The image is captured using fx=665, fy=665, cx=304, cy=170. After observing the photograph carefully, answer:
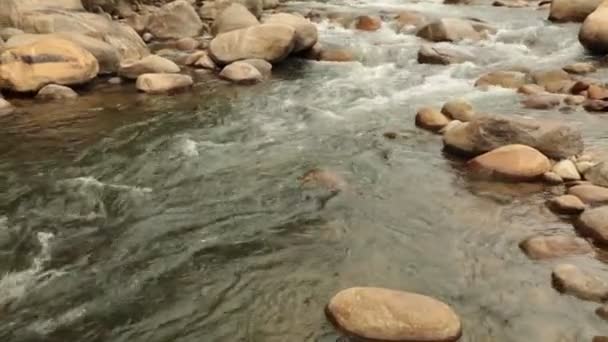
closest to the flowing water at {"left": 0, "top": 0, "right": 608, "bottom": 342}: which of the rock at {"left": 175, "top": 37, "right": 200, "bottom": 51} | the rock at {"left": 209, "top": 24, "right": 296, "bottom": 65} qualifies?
the rock at {"left": 209, "top": 24, "right": 296, "bottom": 65}

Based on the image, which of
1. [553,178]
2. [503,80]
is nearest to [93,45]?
[503,80]

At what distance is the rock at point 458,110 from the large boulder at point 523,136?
114 centimetres

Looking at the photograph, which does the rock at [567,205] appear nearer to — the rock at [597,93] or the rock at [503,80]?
the rock at [597,93]

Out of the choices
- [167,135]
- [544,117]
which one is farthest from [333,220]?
[544,117]

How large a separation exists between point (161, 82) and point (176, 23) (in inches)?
187

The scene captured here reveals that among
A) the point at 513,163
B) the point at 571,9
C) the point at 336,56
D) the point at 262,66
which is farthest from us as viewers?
the point at 571,9

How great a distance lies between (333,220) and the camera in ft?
20.8

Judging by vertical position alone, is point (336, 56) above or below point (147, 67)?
below

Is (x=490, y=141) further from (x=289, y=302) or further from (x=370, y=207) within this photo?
(x=289, y=302)

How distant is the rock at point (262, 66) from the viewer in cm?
1209

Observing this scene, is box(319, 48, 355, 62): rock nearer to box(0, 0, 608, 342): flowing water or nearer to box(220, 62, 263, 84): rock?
box(220, 62, 263, 84): rock

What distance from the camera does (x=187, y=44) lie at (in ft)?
46.6

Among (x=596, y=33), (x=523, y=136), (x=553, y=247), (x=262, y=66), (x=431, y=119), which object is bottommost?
(x=262, y=66)

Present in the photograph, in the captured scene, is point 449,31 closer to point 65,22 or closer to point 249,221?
point 65,22
